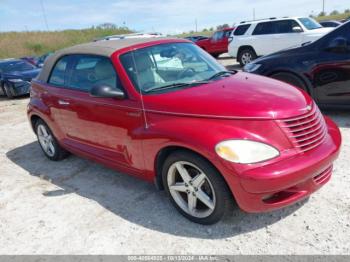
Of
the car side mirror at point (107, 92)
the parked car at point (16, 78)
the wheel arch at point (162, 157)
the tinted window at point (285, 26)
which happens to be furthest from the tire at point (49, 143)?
the tinted window at point (285, 26)

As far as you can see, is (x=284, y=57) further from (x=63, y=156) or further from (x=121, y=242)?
(x=121, y=242)

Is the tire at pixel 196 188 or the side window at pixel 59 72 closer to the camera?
the tire at pixel 196 188

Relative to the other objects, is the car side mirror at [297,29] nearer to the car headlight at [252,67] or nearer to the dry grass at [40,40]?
the car headlight at [252,67]

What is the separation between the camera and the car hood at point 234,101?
10.1ft

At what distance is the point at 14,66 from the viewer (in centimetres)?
1384

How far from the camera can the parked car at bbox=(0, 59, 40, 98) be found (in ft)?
41.1

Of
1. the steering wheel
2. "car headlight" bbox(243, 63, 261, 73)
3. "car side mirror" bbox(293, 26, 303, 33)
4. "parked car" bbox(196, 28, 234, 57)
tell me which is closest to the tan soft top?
the steering wheel

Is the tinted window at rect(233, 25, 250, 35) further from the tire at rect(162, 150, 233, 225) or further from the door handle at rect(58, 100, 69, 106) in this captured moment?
the tire at rect(162, 150, 233, 225)

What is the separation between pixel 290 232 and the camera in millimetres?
3080

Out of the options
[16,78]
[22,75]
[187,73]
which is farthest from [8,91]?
[187,73]

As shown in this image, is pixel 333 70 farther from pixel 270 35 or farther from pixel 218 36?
pixel 218 36

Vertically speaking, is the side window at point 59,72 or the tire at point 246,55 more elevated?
the side window at point 59,72

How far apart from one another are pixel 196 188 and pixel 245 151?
65cm

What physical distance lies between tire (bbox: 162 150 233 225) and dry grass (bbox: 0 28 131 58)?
4106 cm
